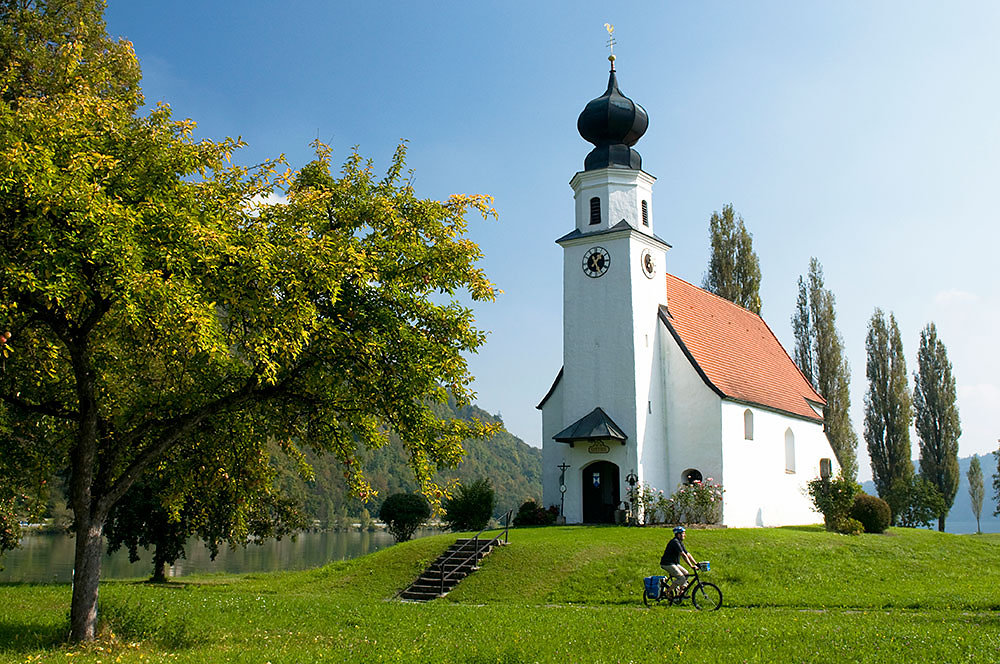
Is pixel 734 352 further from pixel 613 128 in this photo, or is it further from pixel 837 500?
pixel 613 128

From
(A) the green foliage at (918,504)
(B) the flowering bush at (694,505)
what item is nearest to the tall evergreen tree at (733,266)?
(A) the green foliage at (918,504)

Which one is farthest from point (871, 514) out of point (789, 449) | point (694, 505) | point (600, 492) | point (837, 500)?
point (600, 492)

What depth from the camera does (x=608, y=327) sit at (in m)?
33.2

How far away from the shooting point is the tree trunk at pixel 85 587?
1166 centimetres

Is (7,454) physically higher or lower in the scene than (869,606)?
higher

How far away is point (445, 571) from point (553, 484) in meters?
11.1

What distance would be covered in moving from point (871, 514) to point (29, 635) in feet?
92.9

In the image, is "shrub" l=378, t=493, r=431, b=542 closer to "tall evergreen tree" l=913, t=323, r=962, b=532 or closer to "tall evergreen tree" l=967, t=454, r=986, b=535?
"tall evergreen tree" l=913, t=323, r=962, b=532

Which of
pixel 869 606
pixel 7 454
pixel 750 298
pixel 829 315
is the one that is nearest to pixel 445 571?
pixel 869 606

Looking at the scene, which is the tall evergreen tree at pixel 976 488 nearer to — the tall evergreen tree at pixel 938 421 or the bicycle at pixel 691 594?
the tall evergreen tree at pixel 938 421

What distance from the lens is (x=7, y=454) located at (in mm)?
13156

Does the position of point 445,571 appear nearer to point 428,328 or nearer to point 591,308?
point 428,328

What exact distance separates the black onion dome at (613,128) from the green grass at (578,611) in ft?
52.3

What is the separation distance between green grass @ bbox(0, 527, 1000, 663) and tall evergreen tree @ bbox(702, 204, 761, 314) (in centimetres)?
2375
